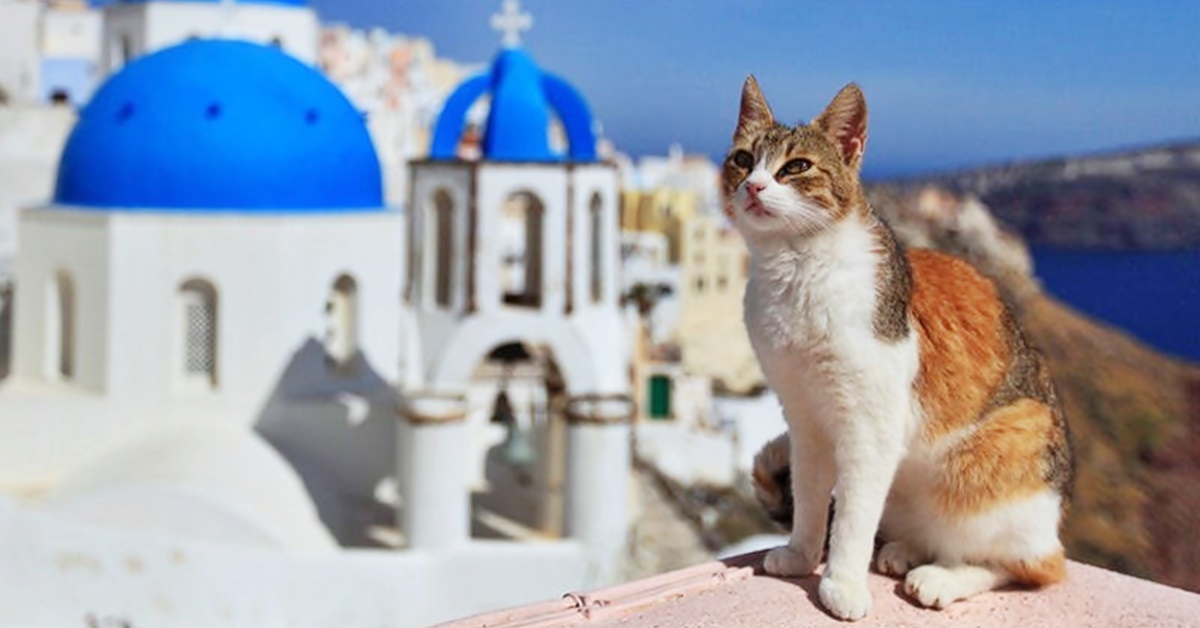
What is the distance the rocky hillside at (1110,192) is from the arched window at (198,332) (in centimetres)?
626

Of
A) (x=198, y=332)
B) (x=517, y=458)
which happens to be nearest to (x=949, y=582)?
(x=517, y=458)

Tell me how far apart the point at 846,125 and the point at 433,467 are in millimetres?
7963

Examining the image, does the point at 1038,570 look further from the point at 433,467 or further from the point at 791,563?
the point at 433,467

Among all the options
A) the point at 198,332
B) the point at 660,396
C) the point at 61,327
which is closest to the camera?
the point at 198,332

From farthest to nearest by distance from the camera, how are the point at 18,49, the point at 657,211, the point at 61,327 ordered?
1. the point at 657,211
2. the point at 18,49
3. the point at 61,327

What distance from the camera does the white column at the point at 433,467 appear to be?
10172 millimetres

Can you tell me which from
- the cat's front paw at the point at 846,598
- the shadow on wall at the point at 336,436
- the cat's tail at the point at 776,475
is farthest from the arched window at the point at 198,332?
the cat's front paw at the point at 846,598

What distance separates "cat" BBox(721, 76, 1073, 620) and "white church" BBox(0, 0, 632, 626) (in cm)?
749

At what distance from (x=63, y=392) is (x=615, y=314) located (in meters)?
4.20

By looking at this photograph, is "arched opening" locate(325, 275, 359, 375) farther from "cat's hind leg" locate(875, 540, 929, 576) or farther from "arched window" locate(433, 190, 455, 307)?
"cat's hind leg" locate(875, 540, 929, 576)

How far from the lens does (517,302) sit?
10875 millimetres

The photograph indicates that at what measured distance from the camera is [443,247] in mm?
10633

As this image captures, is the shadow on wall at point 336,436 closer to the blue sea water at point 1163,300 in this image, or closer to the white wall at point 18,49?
the blue sea water at point 1163,300

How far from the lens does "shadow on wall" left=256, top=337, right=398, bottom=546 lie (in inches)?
432
